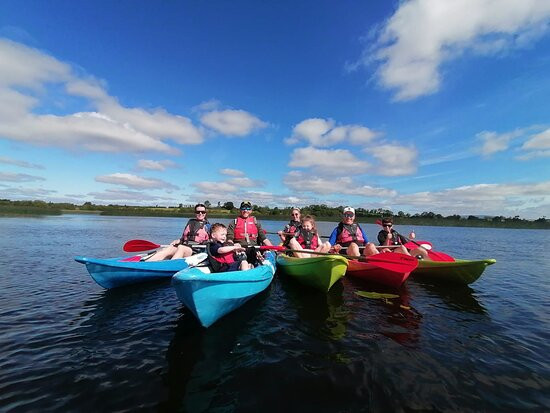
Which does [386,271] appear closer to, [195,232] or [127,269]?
[195,232]

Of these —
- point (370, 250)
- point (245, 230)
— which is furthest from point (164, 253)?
point (370, 250)

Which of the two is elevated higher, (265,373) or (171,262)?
(171,262)

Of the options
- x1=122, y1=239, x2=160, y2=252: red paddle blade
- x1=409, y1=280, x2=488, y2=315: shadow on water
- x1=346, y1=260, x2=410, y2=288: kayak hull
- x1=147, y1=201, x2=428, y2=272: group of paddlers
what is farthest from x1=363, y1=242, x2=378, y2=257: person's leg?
x1=122, y1=239, x2=160, y2=252: red paddle blade

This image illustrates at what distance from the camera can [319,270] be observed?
26.5ft

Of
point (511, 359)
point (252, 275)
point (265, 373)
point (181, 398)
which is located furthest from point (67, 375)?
point (511, 359)

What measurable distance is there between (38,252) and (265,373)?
51.0ft

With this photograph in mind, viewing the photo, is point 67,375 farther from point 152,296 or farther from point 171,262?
point 171,262

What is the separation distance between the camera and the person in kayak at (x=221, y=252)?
675 cm

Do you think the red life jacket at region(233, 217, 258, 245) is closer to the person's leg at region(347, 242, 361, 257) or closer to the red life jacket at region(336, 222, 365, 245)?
the person's leg at region(347, 242, 361, 257)

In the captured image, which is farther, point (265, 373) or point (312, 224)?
point (312, 224)

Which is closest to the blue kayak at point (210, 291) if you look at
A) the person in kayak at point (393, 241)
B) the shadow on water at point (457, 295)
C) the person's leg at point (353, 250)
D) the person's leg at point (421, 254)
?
the person's leg at point (353, 250)

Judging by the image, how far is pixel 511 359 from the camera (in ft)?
16.8

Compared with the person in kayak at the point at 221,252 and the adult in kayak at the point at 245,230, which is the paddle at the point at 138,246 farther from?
the person in kayak at the point at 221,252

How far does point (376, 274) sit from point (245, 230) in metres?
4.19
